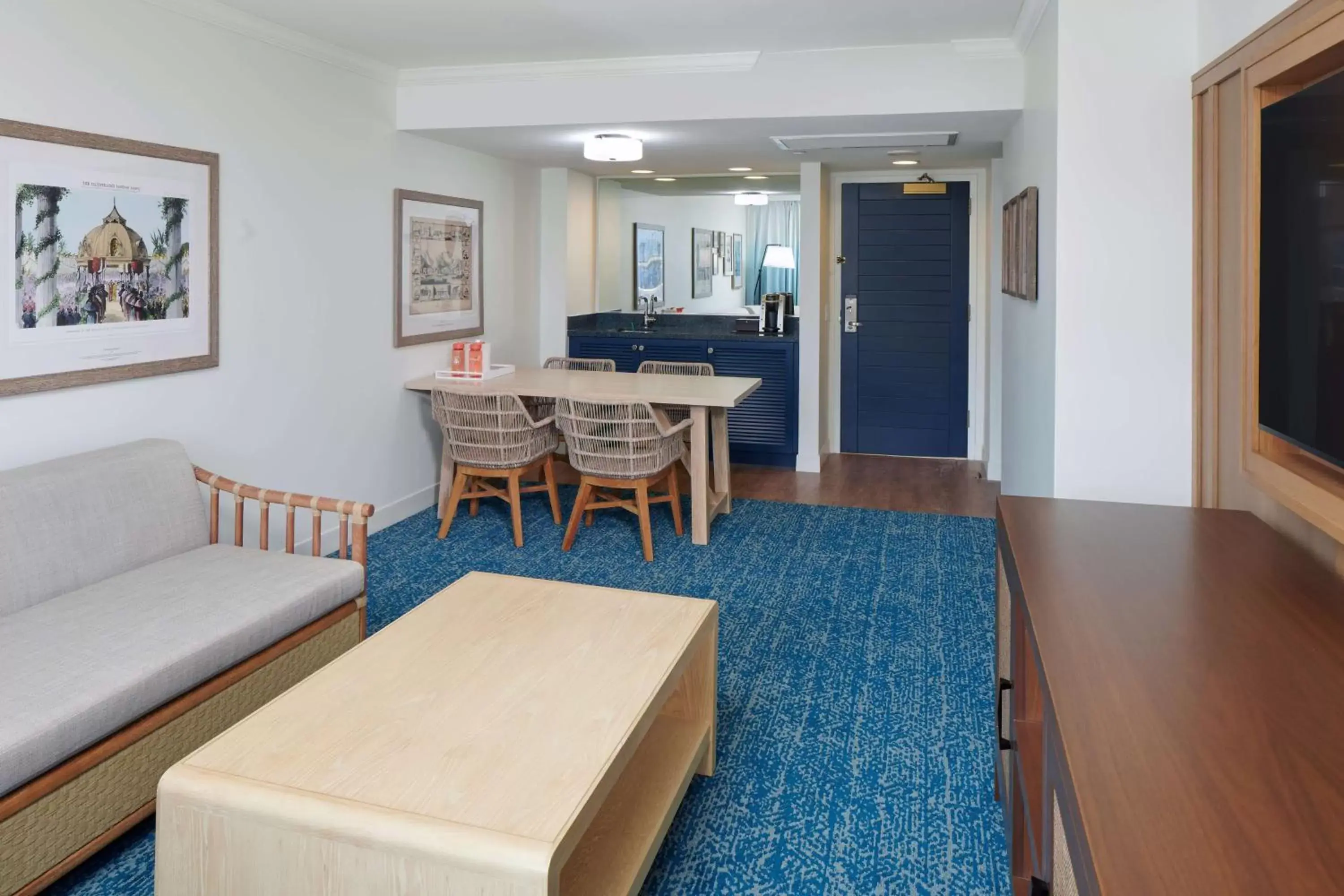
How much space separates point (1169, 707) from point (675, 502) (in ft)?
11.3

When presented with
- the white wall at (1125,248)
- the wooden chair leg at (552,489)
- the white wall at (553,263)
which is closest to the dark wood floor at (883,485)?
the wooden chair leg at (552,489)

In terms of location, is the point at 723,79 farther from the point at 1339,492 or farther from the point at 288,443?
the point at 1339,492

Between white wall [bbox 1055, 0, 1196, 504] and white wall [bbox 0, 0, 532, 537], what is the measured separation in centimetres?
286

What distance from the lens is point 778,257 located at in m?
7.09

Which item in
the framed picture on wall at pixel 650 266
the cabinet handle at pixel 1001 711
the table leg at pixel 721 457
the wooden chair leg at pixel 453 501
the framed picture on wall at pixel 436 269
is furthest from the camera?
the framed picture on wall at pixel 650 266

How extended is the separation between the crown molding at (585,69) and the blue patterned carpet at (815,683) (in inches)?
82.9

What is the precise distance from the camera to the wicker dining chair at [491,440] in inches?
171

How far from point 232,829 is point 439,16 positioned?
10.1ft

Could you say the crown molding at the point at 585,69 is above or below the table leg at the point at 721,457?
above

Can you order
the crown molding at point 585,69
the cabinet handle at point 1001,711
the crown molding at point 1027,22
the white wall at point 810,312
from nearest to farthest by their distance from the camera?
the cabinet handle at point 1001,711 < the crown molding at point 1027,22 < the crown molding at point 585,69 < the white wall at point 810,312

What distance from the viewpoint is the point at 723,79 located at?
14.1 ft

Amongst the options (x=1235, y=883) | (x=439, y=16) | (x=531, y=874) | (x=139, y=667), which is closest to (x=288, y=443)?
(x=439, y=16)

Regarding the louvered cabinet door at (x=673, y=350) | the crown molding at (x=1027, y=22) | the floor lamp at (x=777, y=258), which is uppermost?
the crown molding at (x=1027, y=22)

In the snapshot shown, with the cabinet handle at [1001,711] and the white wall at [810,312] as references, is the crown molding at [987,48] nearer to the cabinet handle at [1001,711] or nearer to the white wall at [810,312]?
the white wall at [810,312]
